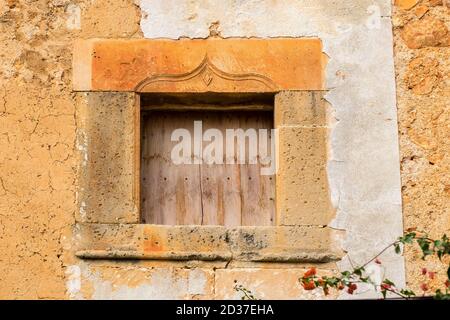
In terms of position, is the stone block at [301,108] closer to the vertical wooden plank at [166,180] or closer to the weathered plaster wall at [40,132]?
the vertical wooden plank at [166,180]

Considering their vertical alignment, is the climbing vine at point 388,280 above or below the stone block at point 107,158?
below

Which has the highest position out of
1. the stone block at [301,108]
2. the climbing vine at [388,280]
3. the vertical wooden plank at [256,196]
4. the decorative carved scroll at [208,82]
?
the decorative carved scroll at [208,82]

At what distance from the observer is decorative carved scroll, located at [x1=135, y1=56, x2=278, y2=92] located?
5949 millimetres

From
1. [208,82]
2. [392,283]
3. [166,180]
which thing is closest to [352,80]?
[208,82]

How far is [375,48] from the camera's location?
236 inches

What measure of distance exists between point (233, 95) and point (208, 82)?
0.56ft

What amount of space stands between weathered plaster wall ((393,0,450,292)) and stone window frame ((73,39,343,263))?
1.55ft

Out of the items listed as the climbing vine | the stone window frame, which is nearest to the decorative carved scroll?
the stone window frame

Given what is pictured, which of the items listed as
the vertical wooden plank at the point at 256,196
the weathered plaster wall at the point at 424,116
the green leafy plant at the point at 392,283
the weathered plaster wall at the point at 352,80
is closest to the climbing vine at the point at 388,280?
the green leafy plant at the point at 392,283

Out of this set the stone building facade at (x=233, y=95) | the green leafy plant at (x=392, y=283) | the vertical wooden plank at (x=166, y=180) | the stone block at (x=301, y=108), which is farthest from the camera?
the vertical wooden plank at (x=166, y=180)

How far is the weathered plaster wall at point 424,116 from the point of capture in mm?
5781

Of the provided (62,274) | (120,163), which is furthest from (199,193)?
(62,274)

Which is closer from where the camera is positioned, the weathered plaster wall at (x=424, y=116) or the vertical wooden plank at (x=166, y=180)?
the weathered plaster wall at (x=424, y=116)

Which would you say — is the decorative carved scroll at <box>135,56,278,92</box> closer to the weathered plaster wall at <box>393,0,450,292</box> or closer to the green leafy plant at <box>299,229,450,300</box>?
the weathered plaster wall at <box>393,0,450,292</box>
